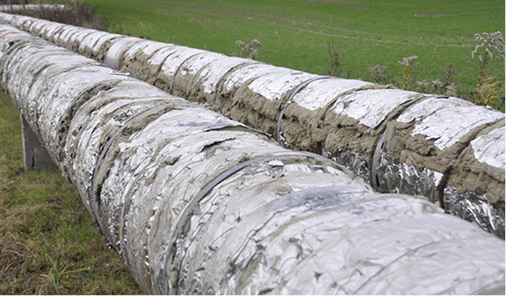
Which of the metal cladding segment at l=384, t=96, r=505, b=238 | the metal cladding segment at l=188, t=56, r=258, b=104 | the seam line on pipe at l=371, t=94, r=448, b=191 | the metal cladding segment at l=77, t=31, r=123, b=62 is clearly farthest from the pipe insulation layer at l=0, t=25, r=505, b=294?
the metal cladding segment at l=77, t=31, r=123, b=62

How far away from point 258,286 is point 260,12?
35734mm

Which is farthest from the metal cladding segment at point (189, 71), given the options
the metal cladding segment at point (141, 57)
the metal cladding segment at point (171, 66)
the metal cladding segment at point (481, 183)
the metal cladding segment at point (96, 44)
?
the metal cladding segment at point (481, 183)

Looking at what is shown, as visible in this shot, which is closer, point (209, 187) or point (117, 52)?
point (209, 187)

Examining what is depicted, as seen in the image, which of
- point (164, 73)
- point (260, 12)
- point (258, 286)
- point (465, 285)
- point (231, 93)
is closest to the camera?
point (465, 285)

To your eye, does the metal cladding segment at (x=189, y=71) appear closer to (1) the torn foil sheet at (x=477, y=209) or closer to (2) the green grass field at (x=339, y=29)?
(1) the torn foil sheet at (x=477, y=209)

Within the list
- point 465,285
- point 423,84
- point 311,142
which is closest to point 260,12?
point 423,84

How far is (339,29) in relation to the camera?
25.6 meters

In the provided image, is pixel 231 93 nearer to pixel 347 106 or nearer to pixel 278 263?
pixel 347 106

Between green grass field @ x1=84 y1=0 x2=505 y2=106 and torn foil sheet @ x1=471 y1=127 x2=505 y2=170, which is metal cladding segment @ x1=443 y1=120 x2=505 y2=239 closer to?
torn foil sheet @ x1=471 y1=127 x2=505 y2=170

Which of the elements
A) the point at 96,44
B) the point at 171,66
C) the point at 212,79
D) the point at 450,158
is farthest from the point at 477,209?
the point at 96,44

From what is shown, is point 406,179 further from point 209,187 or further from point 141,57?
point 141,57

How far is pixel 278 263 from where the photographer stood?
3.16ft

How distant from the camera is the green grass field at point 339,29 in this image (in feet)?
47.7

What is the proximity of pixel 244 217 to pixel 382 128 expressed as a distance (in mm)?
1540
